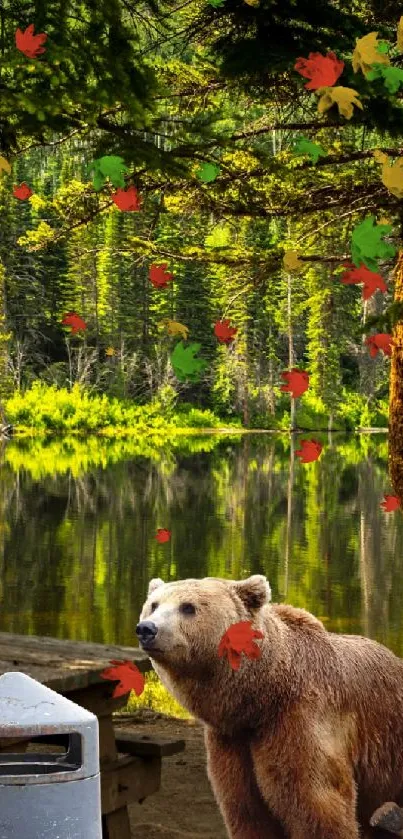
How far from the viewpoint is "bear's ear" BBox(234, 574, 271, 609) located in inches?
192

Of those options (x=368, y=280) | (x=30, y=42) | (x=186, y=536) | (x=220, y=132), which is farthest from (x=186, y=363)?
(x=186, y=536)

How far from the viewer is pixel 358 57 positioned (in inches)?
239

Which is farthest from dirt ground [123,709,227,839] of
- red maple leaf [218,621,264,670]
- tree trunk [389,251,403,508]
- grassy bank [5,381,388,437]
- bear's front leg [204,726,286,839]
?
grassy bank [5,381,388,437]

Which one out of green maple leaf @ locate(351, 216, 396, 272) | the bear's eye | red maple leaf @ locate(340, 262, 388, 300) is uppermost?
green maple leaf @ locate(351, 216, 396, 272)

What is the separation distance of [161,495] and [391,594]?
1410 centimetres

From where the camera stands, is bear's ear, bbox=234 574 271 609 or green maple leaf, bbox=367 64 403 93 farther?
green maple leaf, bbox=367 64 403 93

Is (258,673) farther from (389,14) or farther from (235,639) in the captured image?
(389,14)

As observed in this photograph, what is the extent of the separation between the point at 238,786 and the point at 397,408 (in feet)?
10.00

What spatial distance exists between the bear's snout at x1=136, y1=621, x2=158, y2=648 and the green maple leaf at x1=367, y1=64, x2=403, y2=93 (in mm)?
3032

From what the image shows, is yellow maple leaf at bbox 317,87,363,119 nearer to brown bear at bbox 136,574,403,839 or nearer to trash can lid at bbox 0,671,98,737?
brown bear at bbox 136,574,403,839

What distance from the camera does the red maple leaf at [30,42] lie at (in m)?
5.80

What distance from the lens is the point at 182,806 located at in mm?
6734

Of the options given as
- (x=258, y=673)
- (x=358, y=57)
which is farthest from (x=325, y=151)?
(x=258, y=673)

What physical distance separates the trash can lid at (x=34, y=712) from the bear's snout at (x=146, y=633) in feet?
7.52
